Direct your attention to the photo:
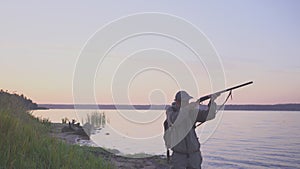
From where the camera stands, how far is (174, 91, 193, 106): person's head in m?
6.84

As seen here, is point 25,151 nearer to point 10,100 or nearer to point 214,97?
point 214,97

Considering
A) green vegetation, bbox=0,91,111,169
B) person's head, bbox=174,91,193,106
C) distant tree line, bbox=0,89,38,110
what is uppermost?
distant tree line, bbox=0,89,38,110

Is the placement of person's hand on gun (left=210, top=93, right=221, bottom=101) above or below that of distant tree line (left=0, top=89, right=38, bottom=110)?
below

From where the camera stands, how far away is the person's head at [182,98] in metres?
6.84

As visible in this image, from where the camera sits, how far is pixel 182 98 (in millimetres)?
6840

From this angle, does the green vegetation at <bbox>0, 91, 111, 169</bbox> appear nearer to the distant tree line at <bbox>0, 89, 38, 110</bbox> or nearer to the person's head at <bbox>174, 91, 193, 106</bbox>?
the person's head at <bbox>174, 91, 193, 106</bbox>

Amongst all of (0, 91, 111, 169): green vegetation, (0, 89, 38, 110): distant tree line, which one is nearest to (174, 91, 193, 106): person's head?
(0, 91, 111, 169): green vegetation

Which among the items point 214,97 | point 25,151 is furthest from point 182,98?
point 25,151

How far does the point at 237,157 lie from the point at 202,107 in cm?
1487

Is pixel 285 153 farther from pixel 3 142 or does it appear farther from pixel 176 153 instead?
pixel 3 142

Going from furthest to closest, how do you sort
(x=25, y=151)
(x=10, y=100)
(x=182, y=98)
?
(x=10, y=100)
(x=182, y=98)
(x=25, y=151)

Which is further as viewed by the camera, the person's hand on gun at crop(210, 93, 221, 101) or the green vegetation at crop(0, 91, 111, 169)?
the person's hand on gun at crop(210, 93, 221, 101)

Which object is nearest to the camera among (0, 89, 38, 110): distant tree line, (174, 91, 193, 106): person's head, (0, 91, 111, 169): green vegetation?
(0, 91, 111, 169): green vegetation

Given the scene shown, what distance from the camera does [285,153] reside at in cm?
2223
